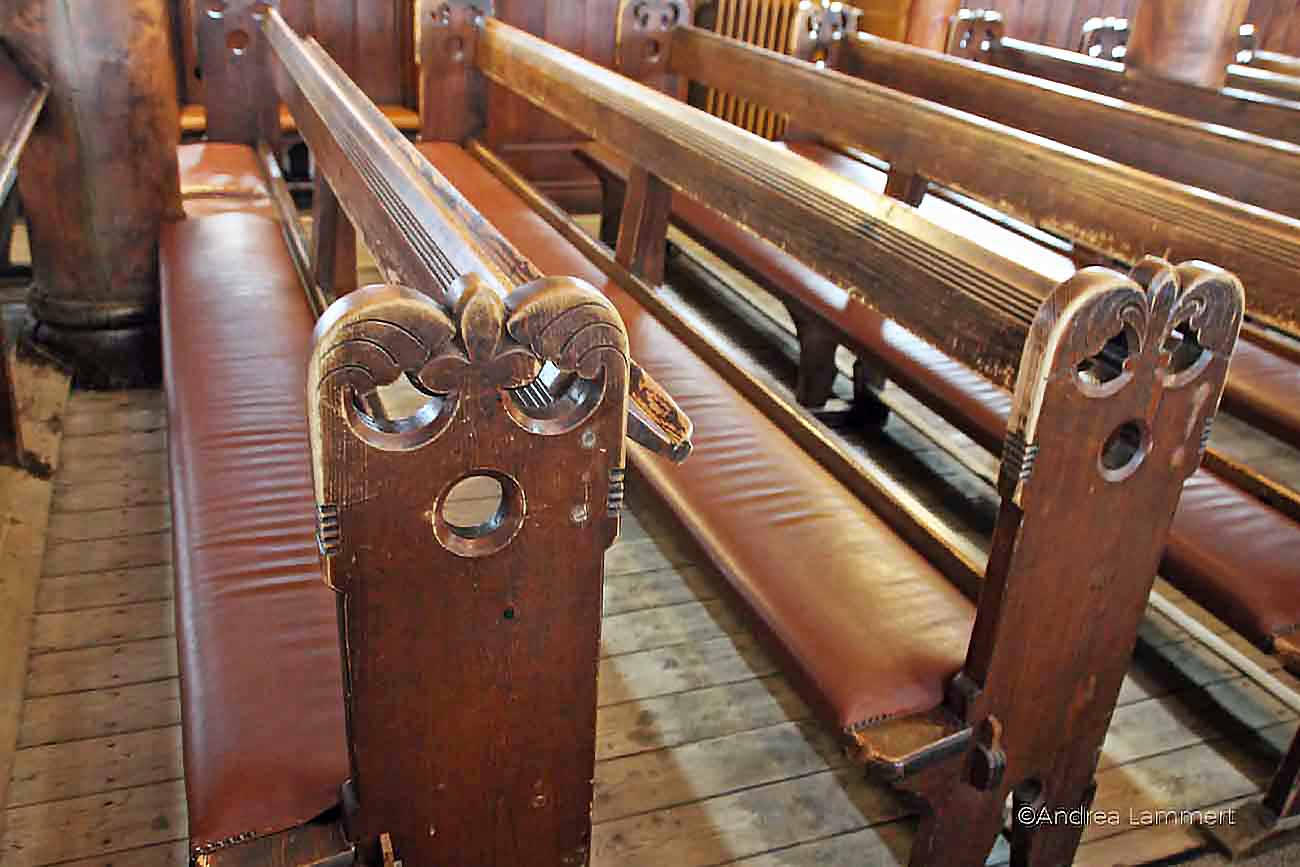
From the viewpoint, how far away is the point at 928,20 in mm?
5000

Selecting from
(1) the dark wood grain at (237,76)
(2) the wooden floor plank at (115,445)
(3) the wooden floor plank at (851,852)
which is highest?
(1) the dark wood grain at (237,76)

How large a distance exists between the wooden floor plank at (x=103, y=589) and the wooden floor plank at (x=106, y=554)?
0.07ft

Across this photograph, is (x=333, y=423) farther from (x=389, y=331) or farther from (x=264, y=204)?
(x=264, y=204)

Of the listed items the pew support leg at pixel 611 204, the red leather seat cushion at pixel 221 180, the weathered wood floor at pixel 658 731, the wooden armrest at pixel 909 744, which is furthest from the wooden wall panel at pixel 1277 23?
the wooden armrest at pixel 909 744

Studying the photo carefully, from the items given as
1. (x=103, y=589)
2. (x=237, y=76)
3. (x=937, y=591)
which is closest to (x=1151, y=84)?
(x=937, y=591)

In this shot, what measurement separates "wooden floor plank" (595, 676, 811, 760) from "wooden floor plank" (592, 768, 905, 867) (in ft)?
0.46

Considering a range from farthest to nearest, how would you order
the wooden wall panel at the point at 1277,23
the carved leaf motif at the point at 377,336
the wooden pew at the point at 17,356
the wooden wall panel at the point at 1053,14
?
the wooden wall panel at the point at 1277,23
the wooden wall panel at the point at 1053,14
the wooden pew at the point at 17,356
the carved leaf motif at the point at 377,336

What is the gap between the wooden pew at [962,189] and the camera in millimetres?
1776

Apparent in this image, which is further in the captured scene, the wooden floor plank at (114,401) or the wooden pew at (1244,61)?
the wooden pew at (1244,61)

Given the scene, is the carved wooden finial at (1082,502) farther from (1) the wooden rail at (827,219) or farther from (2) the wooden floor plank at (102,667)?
(2) the wooden floor plank at (102,667)

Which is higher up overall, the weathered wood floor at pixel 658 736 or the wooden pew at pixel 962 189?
the wooden pew at pixel 962 189

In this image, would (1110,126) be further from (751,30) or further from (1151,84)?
(751,30)

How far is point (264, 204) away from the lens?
314 centimetres

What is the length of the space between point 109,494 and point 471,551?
1.77 metres
